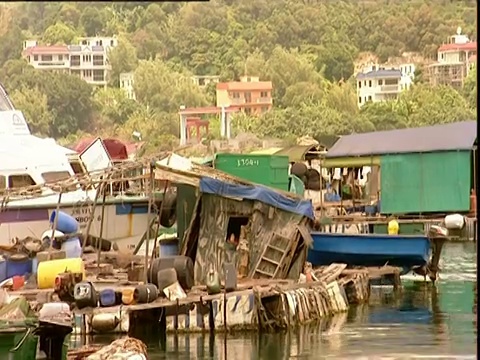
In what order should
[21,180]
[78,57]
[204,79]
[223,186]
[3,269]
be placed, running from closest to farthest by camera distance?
[223,186] < [3,269] < [21,180] < [78,57] < [204,79]

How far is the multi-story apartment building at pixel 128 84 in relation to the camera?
5374 inches

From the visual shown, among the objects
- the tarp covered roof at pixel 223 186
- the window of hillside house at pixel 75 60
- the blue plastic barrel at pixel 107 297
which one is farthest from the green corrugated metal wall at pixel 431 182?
the window of hillside house at pixel 75 60

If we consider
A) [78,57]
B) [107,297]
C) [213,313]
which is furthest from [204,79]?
[107,297]

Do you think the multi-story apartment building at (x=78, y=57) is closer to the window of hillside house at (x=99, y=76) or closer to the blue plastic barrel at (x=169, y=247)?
the window of hillside house at (x=99, y=76)

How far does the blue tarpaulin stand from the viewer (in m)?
25.5

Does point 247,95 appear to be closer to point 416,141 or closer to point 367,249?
point 416,141

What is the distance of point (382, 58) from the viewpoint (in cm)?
15025

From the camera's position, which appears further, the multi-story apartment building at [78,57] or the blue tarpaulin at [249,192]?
the multi-story apartment building at [78,57]

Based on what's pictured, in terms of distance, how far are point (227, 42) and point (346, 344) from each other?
127272 millimetres

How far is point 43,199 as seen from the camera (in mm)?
31953

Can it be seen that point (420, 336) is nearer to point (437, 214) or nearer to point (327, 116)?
point (437, 214)

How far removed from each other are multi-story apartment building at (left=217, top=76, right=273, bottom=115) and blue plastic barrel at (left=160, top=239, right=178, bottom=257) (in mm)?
98874

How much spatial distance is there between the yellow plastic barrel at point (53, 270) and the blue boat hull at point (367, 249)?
759 cm

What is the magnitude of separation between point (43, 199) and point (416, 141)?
37.2 ft
